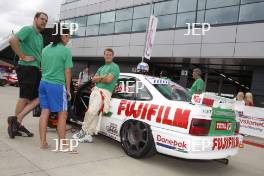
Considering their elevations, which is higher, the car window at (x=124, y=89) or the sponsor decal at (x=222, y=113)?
the car window at (x=124, y=89)

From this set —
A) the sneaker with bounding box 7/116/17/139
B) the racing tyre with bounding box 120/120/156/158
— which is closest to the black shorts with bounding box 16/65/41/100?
the sneaker with bounding box 7/116/17/139

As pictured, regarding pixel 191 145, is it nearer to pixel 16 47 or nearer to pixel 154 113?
pixel 154 113

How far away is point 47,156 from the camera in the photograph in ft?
14.1

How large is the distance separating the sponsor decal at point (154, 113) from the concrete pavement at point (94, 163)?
606mm

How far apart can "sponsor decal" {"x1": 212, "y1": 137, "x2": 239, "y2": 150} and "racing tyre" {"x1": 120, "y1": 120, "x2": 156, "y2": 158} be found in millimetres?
874

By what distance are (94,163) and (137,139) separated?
0.85 metres

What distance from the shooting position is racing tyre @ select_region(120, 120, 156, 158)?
4586 mm

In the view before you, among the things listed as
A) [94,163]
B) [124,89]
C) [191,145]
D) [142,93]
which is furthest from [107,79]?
[191,145]

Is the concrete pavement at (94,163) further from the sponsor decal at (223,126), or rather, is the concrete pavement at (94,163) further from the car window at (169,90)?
the car window at (169,90)

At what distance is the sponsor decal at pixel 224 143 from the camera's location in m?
4.30

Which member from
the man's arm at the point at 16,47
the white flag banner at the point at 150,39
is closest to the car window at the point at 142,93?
the man's arm at the point at 16,47

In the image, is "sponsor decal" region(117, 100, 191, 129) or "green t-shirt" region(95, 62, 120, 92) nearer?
"sponsor decal" region(117, 100, 191, 129)

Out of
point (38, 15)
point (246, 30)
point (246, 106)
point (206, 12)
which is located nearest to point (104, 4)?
point (206, 12)

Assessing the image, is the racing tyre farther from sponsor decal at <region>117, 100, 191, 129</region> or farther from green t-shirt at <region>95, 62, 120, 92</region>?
green t-shirt at <region>95, 62, 120, 92</region>
